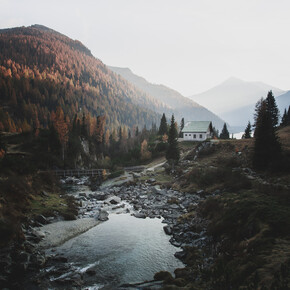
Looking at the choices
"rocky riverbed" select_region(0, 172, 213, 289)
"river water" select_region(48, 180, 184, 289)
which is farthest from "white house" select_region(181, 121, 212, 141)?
"river water" select_region(48, 180, 184, 289)

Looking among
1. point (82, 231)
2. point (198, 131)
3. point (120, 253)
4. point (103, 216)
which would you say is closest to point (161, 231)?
point (120, 253)

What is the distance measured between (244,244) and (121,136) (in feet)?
375

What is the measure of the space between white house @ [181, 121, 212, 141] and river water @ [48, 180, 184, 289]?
60.6 metres

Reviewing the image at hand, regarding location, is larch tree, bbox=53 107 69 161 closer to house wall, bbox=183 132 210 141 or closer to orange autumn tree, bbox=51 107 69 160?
orange autumn tree, bbox=51 107 69 160

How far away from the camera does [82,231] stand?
2169cm

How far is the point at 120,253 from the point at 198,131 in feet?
225

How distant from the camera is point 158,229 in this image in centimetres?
2220

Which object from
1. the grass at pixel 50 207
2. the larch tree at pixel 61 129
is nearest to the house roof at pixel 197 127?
the larch tree at pixel 61 129

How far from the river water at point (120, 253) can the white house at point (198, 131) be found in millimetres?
60644

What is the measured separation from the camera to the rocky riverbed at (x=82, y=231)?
1317 cm

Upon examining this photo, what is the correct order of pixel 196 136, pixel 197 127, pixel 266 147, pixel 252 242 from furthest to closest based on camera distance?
pixel 197 127
pixel 196 136
pixel 266 147
pixel 252 242

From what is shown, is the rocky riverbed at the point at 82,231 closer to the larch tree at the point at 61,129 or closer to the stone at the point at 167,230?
Answer: the stone at the point at 167,230

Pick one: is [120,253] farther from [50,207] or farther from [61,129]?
[61,129]

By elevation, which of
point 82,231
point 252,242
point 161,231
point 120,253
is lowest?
point 82,231
